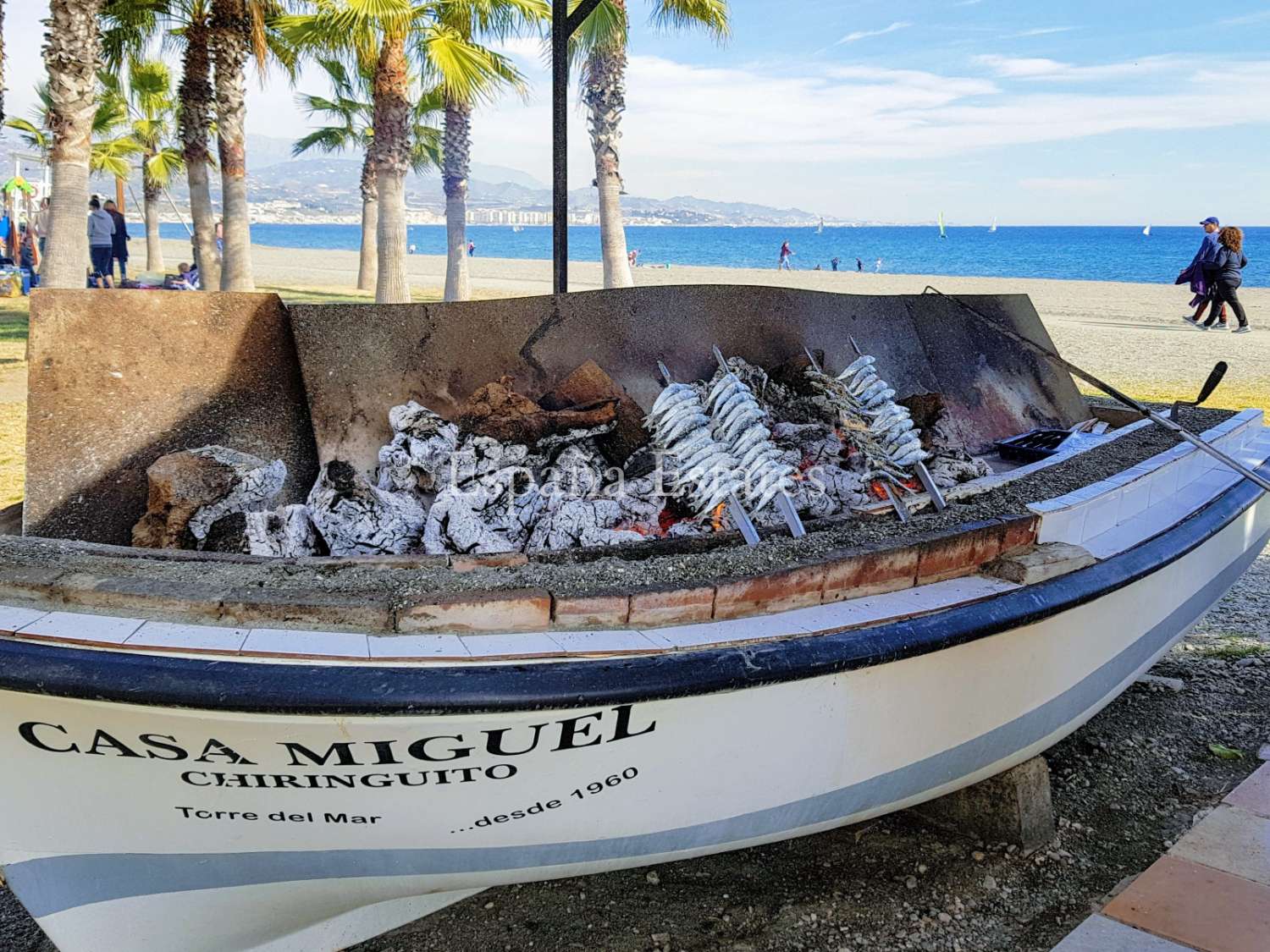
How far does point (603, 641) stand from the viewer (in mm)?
2061

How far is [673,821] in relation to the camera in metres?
2.31

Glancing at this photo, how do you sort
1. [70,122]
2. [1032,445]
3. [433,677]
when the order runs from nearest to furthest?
1. [433,677]
2. [1032,445]
3. [70,122]

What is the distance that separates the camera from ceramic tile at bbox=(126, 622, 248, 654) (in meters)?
1.87

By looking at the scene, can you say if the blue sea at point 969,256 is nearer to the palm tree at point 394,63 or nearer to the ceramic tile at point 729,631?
the palm tree at point 394,63

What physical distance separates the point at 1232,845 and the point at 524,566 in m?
2.45

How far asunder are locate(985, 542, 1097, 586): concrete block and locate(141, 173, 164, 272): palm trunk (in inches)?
1174

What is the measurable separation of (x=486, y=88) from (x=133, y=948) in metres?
13.6

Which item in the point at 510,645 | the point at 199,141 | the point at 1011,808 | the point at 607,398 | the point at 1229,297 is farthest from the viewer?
the point at 199,141

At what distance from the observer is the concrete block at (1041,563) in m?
2.60

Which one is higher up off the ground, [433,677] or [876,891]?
[433,677]

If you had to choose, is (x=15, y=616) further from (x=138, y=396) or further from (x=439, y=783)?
(x=138, y=396)

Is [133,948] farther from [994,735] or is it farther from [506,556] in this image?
[994,735]

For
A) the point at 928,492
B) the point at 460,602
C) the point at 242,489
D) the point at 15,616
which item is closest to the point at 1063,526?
the point at 928,492

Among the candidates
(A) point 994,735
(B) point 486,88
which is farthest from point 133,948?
(B) point 486,88
